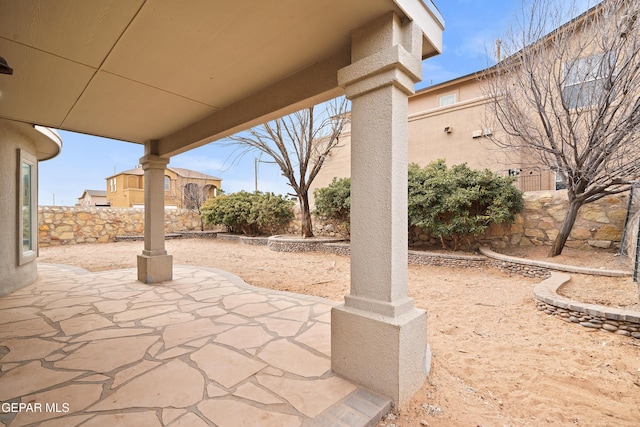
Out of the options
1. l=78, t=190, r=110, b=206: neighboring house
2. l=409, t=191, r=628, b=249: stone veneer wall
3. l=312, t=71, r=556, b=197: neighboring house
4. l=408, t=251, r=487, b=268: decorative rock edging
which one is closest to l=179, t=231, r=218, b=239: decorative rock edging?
l=312, t=71, r=556, b=197: neighboring house

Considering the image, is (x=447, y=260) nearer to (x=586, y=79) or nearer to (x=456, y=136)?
(x=586, y=79)

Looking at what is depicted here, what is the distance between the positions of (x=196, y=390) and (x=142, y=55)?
2.71 metres

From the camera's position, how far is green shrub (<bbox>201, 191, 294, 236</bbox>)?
1197cm

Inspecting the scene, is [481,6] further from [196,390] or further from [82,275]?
[82,275]

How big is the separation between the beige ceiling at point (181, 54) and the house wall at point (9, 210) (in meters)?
1.06

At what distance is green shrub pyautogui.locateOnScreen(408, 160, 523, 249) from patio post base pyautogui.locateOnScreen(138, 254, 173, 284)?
5.56 metres

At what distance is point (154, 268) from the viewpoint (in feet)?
16.4

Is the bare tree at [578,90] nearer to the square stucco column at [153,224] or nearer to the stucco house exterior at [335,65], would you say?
the stucco house exterior at [335,65]

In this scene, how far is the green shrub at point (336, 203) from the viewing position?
9078mm

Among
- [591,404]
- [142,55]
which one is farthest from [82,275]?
[591,404]

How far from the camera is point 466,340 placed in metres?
3.14

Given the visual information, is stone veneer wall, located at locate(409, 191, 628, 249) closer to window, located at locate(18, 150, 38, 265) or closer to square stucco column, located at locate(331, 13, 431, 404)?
square stucco column, located at locate(331, 13, 431, 404)

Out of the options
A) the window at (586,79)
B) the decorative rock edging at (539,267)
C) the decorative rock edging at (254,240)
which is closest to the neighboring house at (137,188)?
the decorative rock edging at (254,240)

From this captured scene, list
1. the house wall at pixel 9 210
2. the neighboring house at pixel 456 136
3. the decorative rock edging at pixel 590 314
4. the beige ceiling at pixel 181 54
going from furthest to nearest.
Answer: the neighboring house at pixel 456 136 < the house wall at pixel 9 210 < the decorative rock edging at pixel 590 314 < the beige ceiling at pixel 181 54
